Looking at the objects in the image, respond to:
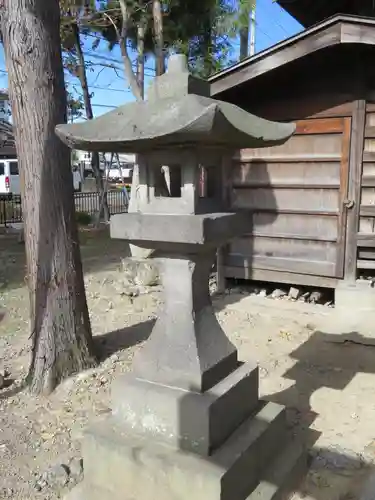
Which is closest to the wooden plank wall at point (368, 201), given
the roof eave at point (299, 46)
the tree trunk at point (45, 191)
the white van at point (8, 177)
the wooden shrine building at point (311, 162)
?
the wooden shrine building at point (311, 162)

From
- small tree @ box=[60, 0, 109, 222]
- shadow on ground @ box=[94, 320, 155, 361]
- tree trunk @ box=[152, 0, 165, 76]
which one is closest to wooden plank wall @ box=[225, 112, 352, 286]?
shadow on ground @ box=[94, 320, 155, 361]

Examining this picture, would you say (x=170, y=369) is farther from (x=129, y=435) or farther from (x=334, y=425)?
(x=334, y=425)

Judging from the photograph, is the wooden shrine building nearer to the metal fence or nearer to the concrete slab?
the concrete slab

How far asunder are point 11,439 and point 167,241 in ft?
7.23

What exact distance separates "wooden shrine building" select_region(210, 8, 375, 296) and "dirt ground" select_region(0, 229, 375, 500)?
727mm

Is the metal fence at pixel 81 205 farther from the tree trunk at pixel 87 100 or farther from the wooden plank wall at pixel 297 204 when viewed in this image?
the wooden plank wall at pixel 297 204

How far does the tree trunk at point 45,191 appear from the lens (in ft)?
13.2

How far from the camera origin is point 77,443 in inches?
139

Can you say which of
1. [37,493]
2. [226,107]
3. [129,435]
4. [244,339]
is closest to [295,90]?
[244,339]

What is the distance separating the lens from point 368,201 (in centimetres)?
615

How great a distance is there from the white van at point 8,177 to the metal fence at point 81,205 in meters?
5.57

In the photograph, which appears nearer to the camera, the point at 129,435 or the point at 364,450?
the point at 129,435

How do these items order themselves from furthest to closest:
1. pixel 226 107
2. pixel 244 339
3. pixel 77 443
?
pixel 244 339, pixel 77 443, pixel 226 107

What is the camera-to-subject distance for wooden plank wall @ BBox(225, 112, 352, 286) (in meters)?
6.29
